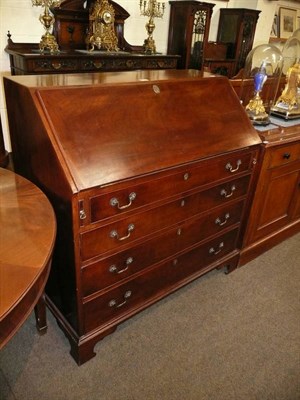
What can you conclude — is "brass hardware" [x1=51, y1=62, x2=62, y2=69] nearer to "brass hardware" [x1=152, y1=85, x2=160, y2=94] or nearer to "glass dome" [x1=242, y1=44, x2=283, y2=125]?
"glass dome" [x1=242, y1=44, x2=283, y2=125]

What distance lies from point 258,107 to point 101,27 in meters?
1.98

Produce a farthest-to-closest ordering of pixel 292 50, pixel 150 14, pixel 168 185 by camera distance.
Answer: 1. pixel 150 14
2. pixel 292 50
3. pixel 168 185

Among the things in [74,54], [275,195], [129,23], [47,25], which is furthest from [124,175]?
[129,23]

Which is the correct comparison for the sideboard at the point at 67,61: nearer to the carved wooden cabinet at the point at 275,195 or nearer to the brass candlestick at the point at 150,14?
the brass candlestick at the point at 150,14

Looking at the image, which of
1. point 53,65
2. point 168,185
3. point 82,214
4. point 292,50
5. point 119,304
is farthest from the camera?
point 53,65

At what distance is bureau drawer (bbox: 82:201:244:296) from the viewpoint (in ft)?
4.42

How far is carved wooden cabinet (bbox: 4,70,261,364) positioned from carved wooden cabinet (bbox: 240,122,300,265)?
6.3 inches

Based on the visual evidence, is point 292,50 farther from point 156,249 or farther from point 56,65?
point 156,249

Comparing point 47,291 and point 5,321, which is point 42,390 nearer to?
point 47,291

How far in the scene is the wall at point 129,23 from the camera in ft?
9.54

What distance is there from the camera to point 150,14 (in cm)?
360

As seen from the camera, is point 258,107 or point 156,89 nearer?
point 156,89

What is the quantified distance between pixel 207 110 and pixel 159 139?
37 centimetres

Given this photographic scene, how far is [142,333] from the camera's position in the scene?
168cm
